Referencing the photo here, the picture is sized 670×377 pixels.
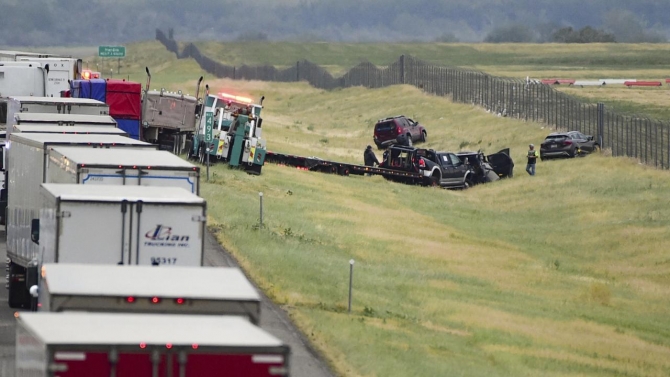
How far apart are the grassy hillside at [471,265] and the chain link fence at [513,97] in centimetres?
357

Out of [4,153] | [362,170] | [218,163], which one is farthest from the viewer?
[362,170]

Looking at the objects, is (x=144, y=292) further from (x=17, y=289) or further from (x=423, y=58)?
(x=423, y=58)

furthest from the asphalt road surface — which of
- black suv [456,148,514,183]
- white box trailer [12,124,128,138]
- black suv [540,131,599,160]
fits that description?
black suv [540,131,599,160]

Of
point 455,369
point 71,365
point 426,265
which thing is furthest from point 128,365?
point 426,265

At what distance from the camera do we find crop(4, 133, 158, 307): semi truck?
21.5m

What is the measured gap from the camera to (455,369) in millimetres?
20828

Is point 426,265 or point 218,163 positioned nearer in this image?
point 426,265

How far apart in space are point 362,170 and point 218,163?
25.9 feet

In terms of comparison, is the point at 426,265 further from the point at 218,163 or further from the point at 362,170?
the point at 362,170

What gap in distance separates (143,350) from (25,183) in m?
12.8

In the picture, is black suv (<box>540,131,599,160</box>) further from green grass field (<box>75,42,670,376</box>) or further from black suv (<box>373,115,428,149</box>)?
black suv (<box>373,115,428,149</box>)

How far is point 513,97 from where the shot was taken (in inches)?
3172

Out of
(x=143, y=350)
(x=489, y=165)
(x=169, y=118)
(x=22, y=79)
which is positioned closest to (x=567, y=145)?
(x=489, y=165)

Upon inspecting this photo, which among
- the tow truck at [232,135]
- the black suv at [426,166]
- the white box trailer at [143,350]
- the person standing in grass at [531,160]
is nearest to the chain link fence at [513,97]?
the person standing in grass at [531,160]
